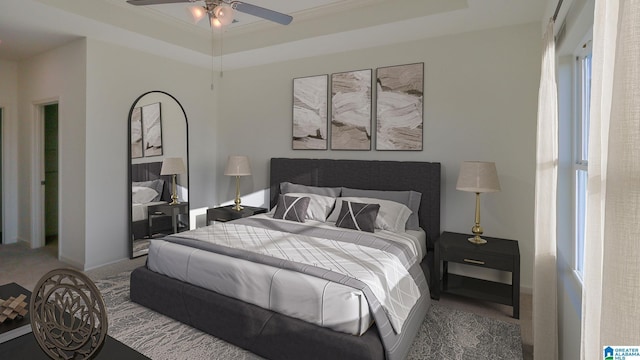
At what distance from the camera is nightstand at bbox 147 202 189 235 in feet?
A: 14.6

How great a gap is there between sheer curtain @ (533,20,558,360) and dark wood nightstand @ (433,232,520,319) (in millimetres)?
708

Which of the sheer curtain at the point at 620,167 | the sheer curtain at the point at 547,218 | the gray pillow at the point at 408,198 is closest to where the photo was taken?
the sheer curtain at the point at 620,167

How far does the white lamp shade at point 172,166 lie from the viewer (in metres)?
4.57

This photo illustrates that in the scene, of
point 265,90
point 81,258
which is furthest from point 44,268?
point 265,90

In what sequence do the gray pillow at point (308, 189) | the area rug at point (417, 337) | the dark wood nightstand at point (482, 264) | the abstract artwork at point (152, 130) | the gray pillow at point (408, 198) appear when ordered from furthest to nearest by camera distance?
the abstract artwork at point (152, 130)
the gray pillow at point (308, 189)
the gray pillow at point (408, 198)
the dark wood nightstand at point (482, 264)
the area rug at point (417, 337)

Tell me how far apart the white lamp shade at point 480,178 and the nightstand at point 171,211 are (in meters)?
3.56

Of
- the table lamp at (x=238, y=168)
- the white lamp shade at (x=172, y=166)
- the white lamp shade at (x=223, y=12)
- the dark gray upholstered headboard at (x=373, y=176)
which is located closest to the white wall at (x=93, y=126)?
the white lamp shade at (x=172, y=166)

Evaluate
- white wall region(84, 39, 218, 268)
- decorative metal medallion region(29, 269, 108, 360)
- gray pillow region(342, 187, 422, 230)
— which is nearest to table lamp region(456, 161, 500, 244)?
gray pillow region(342, 187, 422, 230)

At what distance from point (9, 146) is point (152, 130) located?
233 centimetres

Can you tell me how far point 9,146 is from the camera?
494cm

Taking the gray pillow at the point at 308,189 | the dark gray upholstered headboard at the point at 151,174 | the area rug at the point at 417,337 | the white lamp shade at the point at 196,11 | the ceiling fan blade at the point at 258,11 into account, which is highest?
the ceiling fan blade at the point at 258,11

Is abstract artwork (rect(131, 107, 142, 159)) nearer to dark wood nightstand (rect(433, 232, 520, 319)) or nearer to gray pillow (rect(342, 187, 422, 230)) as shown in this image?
gray pillow (rect(342, 187, 422, 230))

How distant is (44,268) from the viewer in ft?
13.1

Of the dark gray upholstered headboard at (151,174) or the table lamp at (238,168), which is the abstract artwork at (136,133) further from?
the table lamp at (238,168)
